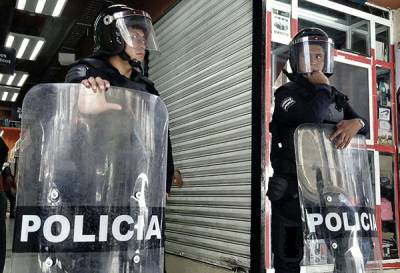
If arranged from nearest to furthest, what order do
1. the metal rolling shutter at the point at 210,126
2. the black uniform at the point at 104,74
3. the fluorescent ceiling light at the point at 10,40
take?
the black uniform at the point at 104,74 → the metal rolling shutter at the point at 210,126 → the fluorescent ceiling light at the point at 10,40

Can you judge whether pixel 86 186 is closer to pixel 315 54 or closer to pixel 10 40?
pixel 315 54

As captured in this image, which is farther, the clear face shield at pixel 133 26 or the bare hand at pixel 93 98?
the clear face shield at pixel 133 26

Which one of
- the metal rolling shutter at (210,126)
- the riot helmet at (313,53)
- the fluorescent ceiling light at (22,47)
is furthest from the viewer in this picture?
the fluorescent ceiling light at (22,47)

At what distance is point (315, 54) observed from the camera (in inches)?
96.6

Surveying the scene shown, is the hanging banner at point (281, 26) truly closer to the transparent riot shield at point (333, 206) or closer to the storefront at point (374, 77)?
the storefront at point (374, 77)

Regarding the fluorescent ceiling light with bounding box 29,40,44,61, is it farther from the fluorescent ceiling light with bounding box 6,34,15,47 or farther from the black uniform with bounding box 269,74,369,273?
the black uniform with bounding box 269,74,369,273

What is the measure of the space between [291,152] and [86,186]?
3.94 feet

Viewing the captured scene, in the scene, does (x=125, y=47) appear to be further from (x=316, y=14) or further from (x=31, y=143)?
(x=316, y=14)

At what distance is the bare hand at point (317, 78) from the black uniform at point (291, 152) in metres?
0.03

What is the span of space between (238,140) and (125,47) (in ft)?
5.11

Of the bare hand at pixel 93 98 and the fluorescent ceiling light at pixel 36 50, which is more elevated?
the fluorescent ceiling light at pixel 36 50

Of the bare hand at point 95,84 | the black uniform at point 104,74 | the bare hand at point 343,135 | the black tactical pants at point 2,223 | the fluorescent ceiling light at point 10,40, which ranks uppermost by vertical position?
the fluorescent ceiling light at point 10,40

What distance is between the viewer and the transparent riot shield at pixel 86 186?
149 cm

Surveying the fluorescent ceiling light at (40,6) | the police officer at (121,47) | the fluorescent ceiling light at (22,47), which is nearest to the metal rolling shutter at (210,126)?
the police officer at (121,47)
